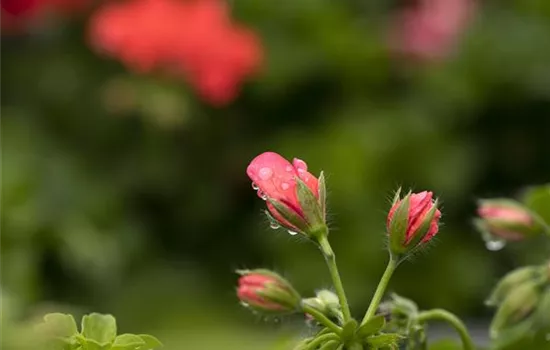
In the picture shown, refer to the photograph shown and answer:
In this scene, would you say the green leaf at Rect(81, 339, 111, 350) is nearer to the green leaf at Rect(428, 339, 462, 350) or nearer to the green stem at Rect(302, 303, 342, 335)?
the green stem at Rect(302, 303, 342, 335)

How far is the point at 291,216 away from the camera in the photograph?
596mm

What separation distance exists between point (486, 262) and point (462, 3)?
1.75ft

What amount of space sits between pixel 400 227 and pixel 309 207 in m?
0.04

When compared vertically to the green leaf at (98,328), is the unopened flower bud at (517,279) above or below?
above

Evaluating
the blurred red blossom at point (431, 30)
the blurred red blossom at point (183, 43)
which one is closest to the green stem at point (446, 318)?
the blurred red blossom at point (183, 43)

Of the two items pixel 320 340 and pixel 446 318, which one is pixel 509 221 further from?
pixel 320 340

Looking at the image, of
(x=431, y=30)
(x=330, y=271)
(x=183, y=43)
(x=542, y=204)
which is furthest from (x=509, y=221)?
(x=431, y=30)

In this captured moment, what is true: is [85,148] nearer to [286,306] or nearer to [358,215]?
[358,215]

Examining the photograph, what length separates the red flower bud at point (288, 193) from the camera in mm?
596

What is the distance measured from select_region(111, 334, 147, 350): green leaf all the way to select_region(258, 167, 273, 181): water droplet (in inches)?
3.6

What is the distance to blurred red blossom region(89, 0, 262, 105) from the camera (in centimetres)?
191

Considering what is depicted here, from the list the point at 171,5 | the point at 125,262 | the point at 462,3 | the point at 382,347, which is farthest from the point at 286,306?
the point at 462,3

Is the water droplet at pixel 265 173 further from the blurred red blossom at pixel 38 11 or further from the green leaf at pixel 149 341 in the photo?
the blurred red blossom at pixel 38 11

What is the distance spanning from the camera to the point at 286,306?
0.60 meters
